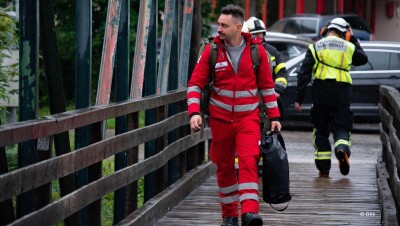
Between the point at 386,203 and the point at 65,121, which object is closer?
the point at 65,121

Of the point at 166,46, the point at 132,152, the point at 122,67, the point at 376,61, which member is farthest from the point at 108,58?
the point at 376,61

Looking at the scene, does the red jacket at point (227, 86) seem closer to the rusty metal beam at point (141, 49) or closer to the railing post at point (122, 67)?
the railing post at point (122, 67)

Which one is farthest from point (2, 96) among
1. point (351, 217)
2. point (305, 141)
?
point (305, 141)

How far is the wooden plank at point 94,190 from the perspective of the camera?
6.36m

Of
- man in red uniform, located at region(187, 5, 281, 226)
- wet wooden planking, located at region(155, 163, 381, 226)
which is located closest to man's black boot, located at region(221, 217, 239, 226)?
man in red uniform, located at region(187, 5, 281, 226)

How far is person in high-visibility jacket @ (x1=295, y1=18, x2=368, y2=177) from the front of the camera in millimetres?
13016

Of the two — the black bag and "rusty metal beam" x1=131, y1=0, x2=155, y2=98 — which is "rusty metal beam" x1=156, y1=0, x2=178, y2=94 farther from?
the black bag

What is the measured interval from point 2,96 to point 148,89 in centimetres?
163

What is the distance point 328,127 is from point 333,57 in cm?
84

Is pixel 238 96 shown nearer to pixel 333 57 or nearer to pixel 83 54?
pixel 83 54

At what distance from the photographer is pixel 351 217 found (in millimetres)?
10242

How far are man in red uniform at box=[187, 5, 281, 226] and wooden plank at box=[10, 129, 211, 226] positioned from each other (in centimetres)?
65

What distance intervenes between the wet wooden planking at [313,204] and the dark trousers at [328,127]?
0.25m

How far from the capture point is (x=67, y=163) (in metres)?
6.91
